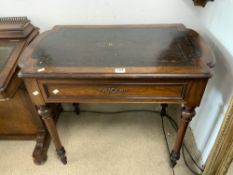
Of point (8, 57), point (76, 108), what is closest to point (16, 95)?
point (8, 57)

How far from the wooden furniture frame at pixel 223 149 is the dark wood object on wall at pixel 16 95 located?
3.13ft

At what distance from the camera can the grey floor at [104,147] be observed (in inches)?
50.0

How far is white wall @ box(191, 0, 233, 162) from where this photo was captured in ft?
3.06

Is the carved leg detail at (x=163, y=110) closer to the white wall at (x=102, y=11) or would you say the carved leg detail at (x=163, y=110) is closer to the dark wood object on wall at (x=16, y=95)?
the white wall at (x=102, y=11)

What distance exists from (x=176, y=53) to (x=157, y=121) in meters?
0.79

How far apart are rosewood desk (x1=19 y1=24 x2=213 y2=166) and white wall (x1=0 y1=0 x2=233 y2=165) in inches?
8.9

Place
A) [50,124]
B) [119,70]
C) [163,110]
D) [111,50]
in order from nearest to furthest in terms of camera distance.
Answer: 1. [119,70]
2. [111,50]
3. [50,124]
4. [163,110]

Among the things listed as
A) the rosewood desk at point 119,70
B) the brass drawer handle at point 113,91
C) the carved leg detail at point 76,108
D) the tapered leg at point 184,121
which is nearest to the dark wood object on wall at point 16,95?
the rosewood desk at point 119,70

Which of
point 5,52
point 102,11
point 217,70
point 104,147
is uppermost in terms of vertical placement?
point 102,11

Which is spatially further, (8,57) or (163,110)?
(163,110)

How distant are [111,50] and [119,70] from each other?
0.58 feet

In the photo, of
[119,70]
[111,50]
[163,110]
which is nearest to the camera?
[119,70]

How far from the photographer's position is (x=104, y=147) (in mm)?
1399

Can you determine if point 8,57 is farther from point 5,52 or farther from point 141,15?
point 141,15
